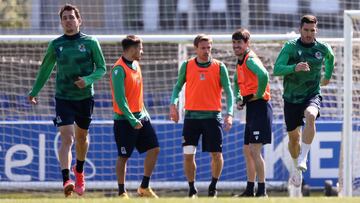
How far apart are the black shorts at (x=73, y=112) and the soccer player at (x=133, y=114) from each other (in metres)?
0.51

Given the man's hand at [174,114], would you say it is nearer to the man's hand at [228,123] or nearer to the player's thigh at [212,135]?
the player's thigh at [212,135]

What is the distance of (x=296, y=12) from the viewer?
23.8 metres

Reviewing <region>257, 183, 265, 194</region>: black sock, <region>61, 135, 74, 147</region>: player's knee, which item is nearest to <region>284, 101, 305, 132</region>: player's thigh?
<region>257, 183, 265, 194</region>: black sock

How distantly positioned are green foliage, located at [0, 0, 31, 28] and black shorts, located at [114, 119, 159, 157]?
832 cm

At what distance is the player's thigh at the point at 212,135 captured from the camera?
13.6m

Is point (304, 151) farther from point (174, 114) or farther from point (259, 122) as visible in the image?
point (174, 114)

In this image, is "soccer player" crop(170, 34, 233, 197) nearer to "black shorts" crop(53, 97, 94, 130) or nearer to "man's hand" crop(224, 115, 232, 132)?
"man's hand" crop(224, 115, 232, 132)

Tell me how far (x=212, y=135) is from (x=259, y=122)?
595 millimetres

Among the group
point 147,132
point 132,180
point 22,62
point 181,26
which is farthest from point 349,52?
point 181,26

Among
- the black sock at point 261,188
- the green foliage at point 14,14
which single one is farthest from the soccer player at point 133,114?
the green foliage at point 14,14

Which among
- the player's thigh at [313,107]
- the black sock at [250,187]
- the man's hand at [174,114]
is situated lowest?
the black sock at [250,187]

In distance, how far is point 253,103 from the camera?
532 inches

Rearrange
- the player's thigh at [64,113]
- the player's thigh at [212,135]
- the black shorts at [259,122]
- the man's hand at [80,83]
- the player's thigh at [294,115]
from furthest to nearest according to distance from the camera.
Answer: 1. the player's thigh at [212,135]
2. the black shorts at [259,122]
3. the player's thigh at [294,115]
4. the player's thigh at [64,113]
5. the man's hand at [80,83]

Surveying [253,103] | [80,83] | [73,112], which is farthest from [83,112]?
[253,103]
